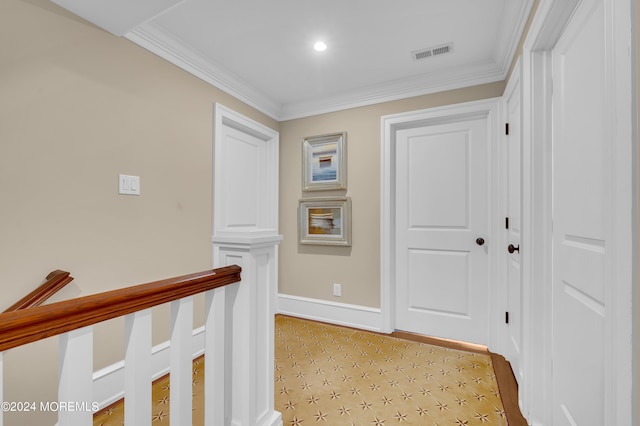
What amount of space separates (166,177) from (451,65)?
7.82 ft

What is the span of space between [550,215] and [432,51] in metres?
1.48

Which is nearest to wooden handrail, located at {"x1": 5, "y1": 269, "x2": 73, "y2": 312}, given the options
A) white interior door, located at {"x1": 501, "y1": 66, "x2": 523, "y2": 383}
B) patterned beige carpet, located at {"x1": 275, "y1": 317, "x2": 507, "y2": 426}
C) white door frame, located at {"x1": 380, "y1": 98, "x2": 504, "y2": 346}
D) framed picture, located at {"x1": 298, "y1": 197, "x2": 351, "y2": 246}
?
patterned beige carpet, located at {"x1": 275, "y1": 317, "x2": 507, "y2": 426}

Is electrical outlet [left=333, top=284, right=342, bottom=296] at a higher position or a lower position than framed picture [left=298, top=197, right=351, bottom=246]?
lower

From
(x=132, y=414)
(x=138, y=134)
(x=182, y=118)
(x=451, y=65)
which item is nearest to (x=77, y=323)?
(x=132, y=414)

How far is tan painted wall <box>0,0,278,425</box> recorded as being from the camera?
138 cm

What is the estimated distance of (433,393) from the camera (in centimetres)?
183

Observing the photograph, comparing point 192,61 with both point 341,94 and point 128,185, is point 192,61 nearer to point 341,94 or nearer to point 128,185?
point 128,185

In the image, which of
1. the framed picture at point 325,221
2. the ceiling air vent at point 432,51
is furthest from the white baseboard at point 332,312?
the ceiling air vent at point 432,51

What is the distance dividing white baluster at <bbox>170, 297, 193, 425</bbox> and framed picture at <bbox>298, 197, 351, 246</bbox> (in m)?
2.09

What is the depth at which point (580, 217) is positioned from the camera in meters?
1.14

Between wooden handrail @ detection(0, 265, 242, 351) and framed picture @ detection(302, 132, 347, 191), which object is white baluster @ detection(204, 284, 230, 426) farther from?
framed picture @ detection(302, 132, 347, 191)

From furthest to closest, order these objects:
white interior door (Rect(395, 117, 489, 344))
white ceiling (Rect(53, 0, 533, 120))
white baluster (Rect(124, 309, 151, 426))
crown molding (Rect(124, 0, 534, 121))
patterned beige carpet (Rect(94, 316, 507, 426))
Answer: white interior door (Rect(395, 117, 489, 344)), crown molding (Rect(124, 0, 534, 121)), white ceiling (Rect(53, 0, 533, 120)), patterned beige carpet (Rect(94, 316, 507, 426)), white baluster (Rect(124, 309, 151, 426))

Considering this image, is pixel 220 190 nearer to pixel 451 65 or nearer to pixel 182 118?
pixel 182 118

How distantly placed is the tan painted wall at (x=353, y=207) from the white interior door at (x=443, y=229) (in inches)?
8.4
